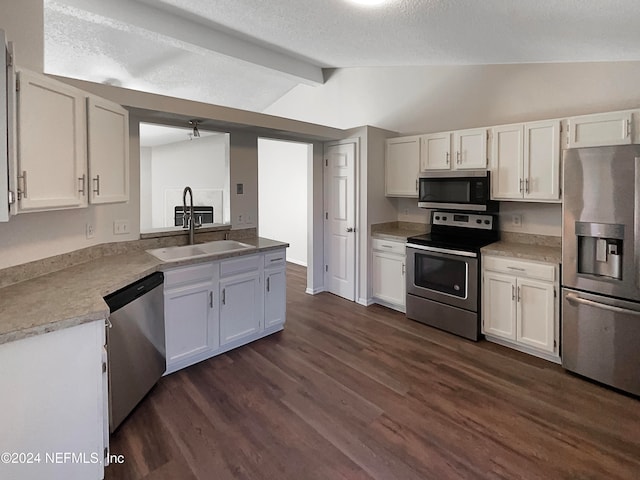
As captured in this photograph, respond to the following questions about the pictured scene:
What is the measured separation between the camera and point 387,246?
14.0ft

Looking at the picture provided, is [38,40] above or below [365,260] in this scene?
above

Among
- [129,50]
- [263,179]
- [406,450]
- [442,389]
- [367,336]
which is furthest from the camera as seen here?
[263,179]

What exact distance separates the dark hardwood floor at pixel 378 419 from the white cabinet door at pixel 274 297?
0.30m

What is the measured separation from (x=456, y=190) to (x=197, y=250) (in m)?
2.71

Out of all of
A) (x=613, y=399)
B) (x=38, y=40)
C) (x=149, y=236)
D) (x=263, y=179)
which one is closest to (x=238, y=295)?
(x=149, y=236)

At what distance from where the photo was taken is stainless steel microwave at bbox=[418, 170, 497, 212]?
3557mm

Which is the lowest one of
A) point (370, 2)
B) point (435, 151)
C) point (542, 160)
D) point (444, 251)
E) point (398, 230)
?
point (444, 251)

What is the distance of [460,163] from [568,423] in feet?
8.20

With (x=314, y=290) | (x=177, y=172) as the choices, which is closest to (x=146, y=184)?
(x=177, y=172)

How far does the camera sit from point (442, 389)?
2.58m

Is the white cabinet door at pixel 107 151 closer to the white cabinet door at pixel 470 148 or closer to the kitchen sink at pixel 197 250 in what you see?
the kitchen sink at pixel 197 250

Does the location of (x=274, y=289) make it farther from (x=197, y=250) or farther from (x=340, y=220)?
(x=340, y=220)

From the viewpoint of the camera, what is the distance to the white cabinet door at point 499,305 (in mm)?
3182

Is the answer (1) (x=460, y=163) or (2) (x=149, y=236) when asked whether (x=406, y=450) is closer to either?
(2) (x=149, y=236)
